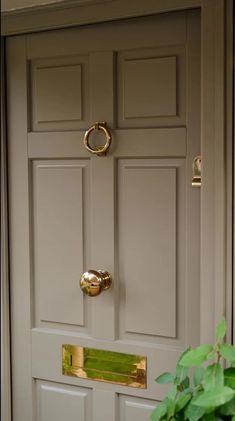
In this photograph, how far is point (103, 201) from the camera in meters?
1.81

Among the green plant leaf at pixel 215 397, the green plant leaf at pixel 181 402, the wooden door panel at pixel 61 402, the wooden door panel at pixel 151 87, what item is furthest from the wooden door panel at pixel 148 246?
the green plant leaf at pixel 215 397

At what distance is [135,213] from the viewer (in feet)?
5.80

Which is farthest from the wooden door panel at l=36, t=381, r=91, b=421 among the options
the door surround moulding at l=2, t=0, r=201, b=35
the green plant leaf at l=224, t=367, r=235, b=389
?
the door surround moulding at l=2, t=0, r=201, b=35

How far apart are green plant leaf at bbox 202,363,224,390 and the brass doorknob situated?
1.93ft

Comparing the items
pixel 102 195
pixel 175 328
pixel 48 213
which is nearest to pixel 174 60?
pixel 102 195

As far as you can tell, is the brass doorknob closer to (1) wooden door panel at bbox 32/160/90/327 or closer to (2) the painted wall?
(1) wooden door panel at bbox 32/160/90/327

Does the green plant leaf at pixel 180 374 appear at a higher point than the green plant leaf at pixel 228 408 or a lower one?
higher

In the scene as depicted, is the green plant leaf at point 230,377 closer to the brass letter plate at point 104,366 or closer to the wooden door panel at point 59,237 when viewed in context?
the brass letter plate at point 104,366

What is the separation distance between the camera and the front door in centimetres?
170

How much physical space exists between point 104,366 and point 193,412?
611mm

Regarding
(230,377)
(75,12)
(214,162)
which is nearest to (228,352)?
(230,377)

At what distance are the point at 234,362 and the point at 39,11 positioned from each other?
118 cm

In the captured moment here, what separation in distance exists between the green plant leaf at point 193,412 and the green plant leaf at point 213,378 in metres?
0.06

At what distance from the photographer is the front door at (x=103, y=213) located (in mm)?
1698
